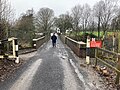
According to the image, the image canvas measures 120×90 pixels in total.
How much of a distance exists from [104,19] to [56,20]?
4743 cm

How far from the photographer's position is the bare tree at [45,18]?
8212 centimetres

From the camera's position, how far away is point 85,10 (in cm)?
6750

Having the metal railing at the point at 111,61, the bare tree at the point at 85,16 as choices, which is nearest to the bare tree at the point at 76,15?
the bare tree at the point at 85,16

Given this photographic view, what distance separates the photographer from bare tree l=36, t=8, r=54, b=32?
3233 inches

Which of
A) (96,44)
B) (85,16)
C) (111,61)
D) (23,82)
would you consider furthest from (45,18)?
(23,82)

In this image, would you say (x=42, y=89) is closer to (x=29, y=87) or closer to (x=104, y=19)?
(x=29, y=87)

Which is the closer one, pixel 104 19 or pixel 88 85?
pixel 88 85

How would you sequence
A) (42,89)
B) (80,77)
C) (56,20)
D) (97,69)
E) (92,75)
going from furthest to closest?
1. (56,20)
2. (97,69)
3. (92,75)
4. (80,77)
5. (42,89)

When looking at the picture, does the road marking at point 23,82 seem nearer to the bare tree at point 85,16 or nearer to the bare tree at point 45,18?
the bare tree at point 85,16

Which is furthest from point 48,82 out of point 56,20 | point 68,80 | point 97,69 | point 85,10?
point 56,20

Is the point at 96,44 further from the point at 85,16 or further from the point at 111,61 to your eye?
the point at 85,16

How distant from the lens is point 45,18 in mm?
84000

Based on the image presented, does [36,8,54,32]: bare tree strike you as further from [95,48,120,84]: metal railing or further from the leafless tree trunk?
[95,48,120,84]: metal railing

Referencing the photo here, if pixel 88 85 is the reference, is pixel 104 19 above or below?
above
